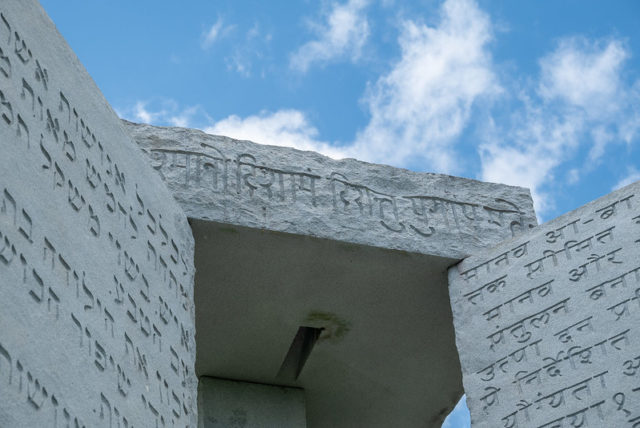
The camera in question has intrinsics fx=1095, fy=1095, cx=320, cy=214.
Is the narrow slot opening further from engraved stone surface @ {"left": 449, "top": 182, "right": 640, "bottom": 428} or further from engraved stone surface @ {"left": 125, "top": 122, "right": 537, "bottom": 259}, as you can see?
engraved stone surface @ {"left": 449, "top": 182, "right": 640, "bottom": 428}

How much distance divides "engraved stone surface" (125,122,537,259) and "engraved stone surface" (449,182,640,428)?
0.40 metres

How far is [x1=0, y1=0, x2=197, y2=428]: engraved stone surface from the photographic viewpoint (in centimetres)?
309

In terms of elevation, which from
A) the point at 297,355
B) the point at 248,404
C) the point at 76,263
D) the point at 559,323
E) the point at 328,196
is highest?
the point at 328,196

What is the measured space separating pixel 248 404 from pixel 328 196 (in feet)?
5.14

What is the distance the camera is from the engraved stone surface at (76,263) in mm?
3090

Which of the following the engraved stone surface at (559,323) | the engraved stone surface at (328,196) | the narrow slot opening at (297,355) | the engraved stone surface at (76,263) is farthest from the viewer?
the narrow slot opening at (297,355)

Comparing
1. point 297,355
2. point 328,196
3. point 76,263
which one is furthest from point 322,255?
point 76,263

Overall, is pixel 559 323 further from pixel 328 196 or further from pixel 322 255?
pixel 328 196

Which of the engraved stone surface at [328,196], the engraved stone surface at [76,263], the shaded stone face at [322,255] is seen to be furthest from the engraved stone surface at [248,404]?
the engraved stone surface at [76,263]

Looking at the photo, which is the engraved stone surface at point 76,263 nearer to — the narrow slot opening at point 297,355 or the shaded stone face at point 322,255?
the shaded stone face at point 322,255

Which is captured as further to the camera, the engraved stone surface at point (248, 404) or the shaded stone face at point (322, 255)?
the engraved stone surface at point (248, 404)

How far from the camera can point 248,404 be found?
→ 6.48 m

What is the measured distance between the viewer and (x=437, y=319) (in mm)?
6098

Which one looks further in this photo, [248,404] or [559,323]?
[248,404]
